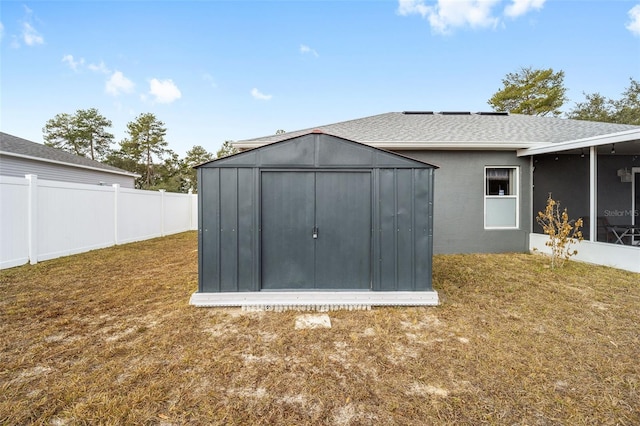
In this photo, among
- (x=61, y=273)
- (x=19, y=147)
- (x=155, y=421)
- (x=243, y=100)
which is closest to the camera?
(x=155, y=421)

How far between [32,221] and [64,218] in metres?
0.92

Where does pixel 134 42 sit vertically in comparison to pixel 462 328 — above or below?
above

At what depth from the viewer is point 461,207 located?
7.39 m

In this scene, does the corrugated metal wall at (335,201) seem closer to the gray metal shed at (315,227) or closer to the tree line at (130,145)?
the gray metal shed at (315,227)

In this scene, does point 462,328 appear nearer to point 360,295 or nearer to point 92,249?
point 360,295

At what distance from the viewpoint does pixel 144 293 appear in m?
4.52

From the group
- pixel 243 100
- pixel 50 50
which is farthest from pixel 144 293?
pixel 50 50

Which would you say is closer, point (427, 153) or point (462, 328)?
point (462, 328)

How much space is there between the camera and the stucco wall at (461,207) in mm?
7375

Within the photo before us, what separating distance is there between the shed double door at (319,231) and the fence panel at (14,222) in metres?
5.74

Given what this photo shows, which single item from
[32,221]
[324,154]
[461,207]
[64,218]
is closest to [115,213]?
[64,218]

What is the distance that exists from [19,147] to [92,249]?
663cm

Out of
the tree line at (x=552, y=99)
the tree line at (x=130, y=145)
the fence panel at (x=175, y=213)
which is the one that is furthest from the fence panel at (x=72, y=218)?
the tree line at (x=552, y=99)

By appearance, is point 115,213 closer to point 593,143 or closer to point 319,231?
point 319,231
